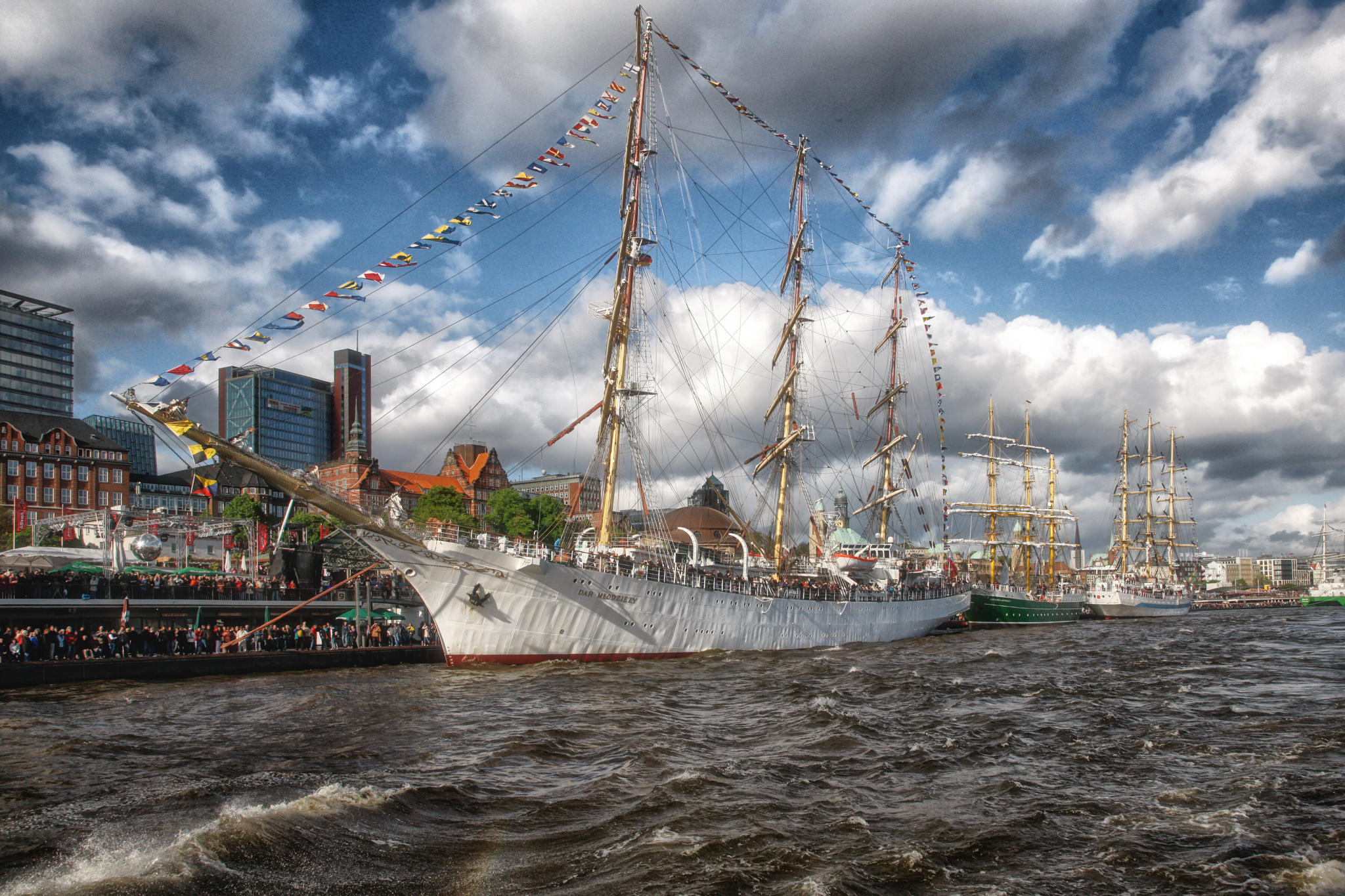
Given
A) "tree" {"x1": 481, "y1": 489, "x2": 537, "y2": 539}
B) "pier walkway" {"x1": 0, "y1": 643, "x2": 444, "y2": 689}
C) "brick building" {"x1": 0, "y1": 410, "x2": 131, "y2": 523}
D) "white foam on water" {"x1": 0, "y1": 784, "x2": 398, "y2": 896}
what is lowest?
"pier walkway" {"x1": 0, "y1": 643, "x2": 444, "y2": 689}

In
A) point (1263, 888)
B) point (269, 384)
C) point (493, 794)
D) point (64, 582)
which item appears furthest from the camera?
point (269, 384)

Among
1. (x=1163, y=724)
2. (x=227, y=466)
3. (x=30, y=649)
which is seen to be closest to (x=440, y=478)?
(x=227, y=466)

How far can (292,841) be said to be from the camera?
31.3 feet

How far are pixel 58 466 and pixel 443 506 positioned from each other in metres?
42.1

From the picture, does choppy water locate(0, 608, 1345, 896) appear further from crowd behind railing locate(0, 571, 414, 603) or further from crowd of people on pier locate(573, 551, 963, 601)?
crowd behind railing locate(0, 571, 414, 603)

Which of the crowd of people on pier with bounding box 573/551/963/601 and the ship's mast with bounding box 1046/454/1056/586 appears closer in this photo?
the crowd of people on pier with bounding box 573/551/963/601

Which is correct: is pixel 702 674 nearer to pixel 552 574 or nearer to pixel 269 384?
pixel 552 574

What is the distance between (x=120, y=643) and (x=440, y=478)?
382 ft

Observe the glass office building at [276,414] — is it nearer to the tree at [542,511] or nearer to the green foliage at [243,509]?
the tree at [542,511]

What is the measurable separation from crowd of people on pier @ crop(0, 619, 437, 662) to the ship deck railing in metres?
5.38

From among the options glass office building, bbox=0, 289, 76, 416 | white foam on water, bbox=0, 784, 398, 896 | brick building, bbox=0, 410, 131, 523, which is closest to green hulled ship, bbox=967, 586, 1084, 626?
white foam on water, bbox=0, 784, 398, 896

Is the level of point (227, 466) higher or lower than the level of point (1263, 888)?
higher

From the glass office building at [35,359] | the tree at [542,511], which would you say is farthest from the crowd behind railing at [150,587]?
the glass office building at [35,359]

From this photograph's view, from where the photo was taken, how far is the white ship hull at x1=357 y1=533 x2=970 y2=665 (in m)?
27.3
